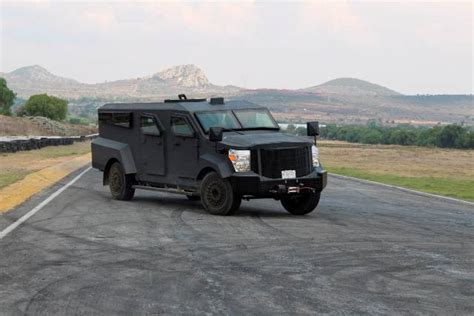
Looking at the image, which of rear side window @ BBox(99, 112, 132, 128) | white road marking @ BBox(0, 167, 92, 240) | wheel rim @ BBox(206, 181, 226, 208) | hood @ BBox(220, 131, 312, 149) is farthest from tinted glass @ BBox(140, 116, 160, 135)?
white road marking @ BBox(0, 167, 92, 240)

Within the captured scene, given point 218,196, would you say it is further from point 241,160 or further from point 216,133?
point 216,133

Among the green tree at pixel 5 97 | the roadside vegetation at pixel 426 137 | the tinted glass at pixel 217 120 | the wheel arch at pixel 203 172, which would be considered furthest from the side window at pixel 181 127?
the green tree at pixel 5 97

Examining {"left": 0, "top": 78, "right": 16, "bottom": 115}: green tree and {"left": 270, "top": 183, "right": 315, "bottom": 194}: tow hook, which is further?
{"left": 0, "top": 78, "right": 16, "bottom": 115}: green tree

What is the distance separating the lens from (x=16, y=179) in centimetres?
2333

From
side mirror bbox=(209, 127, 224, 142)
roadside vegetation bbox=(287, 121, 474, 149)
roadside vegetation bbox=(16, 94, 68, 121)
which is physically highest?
roadside vegetation bbox=(16, 94, 68, 121)

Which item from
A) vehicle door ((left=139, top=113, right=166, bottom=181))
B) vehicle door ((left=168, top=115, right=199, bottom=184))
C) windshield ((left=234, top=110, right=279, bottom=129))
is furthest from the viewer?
vehicle door ((left=139, top=113, right=166, bottom=181))

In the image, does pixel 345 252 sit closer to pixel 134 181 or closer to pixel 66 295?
pixel 66 295

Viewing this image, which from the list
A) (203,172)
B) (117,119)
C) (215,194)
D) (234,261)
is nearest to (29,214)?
(203,172)

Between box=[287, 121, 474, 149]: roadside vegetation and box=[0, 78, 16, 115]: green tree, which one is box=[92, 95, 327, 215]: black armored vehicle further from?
box=[0, 78, 16, 115]: green tree

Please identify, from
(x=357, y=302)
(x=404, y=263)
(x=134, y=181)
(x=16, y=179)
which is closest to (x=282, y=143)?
(x=134, y=181)

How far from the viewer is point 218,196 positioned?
14.6 metres

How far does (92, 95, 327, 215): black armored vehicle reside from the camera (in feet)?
47.0

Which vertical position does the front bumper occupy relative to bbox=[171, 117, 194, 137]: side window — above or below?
below

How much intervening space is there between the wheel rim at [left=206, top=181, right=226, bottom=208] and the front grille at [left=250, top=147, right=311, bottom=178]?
74 centimetres
